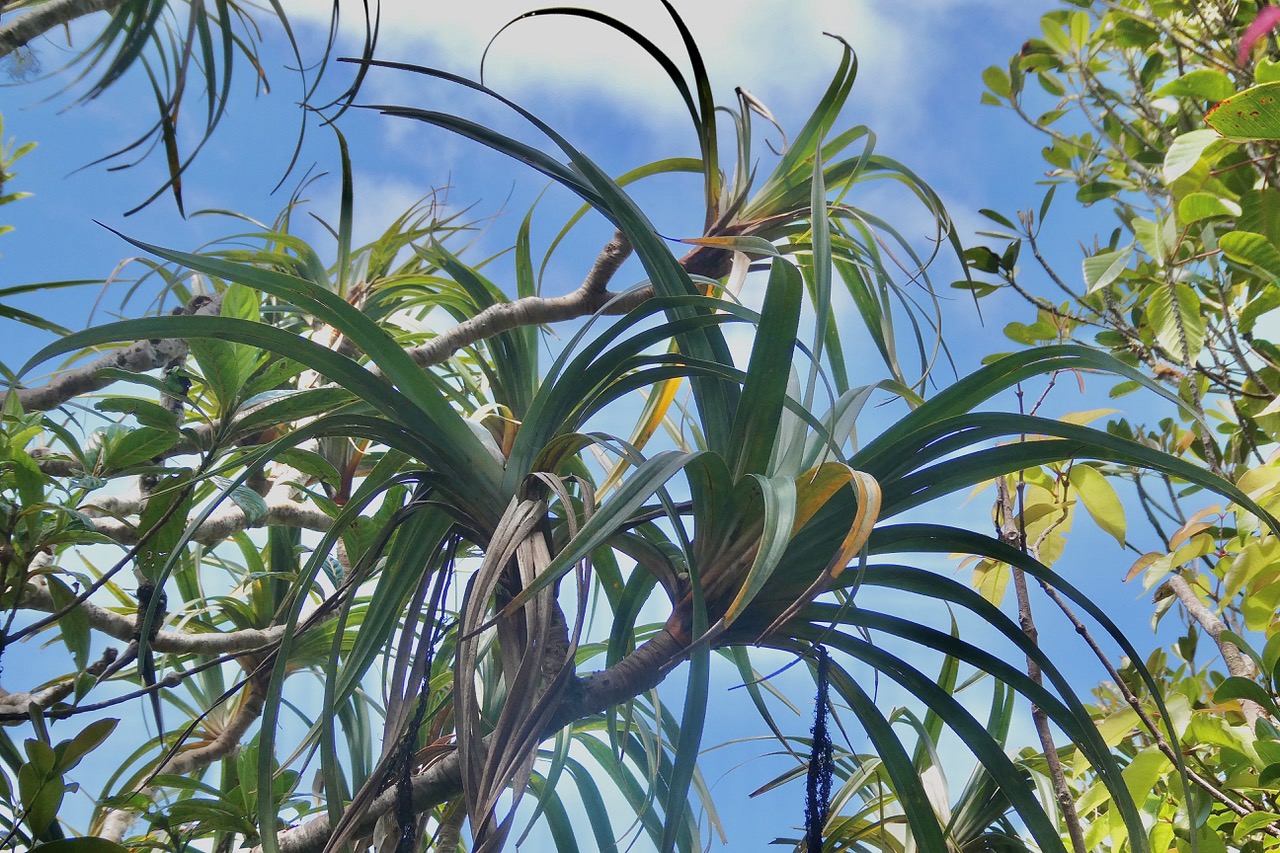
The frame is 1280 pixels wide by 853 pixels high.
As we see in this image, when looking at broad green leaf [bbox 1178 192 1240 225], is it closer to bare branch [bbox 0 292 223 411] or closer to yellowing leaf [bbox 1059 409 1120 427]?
yellowing leaf [bbox 1059 409 1120 427]

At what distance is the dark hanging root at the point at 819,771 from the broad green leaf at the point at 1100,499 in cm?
50

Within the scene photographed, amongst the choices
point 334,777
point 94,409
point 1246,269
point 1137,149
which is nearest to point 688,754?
point 334,777

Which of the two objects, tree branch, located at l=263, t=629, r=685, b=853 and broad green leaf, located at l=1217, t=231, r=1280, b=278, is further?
broad green leaf, located at l=1217, t=231, r=1280, b=278

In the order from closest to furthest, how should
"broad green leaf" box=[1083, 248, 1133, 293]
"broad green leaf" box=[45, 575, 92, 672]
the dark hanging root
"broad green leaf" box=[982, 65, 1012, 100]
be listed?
the dark hanging root, "broad green leaf" box=[45, 575, 92, 672], "broad green leaf" box=[1083, 248, 1133, 293], "broad green leaf" box=[982, 65, 1012, 100]

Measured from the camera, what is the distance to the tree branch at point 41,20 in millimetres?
1138

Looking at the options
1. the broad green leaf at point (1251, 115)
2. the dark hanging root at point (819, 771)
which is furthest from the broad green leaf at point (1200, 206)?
the dark hanging root at point (819, 771)

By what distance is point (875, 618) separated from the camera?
2.87 feet

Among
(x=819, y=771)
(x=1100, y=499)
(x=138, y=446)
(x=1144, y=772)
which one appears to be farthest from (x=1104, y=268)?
(x=138, y=446)

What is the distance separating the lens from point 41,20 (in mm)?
1190

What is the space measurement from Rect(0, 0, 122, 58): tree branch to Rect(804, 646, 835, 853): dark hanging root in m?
1.17

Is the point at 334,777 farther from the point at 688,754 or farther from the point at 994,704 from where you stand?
the point at 994,704

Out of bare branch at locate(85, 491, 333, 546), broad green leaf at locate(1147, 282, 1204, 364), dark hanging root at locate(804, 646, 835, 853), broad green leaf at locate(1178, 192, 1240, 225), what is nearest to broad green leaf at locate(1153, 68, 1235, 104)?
broad green leaf at locate(1178, 192, 1240, 225)

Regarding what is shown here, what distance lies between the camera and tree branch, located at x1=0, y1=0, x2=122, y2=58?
1.14 metres

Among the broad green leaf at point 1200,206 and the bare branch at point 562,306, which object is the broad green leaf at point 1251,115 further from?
the bare branch at point 562,306
